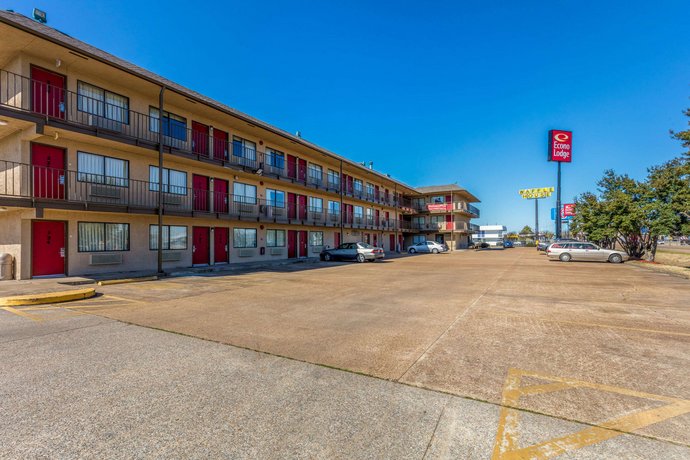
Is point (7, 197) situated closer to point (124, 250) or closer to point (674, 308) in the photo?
→ point (124, 250)

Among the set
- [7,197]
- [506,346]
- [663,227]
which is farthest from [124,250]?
[663,227]

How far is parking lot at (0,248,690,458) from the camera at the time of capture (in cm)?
280

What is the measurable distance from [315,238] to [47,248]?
63.1 ft

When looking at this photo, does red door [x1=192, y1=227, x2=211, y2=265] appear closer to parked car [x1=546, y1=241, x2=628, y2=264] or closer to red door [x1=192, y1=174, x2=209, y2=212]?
red door [x1=192, y1=174, x2=209, y2=212]

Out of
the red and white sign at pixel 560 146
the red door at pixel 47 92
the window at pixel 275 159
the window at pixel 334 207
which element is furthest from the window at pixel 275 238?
the red and white sign at pixel 560 146

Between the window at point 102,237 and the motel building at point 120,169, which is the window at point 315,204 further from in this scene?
the window at point 102,237

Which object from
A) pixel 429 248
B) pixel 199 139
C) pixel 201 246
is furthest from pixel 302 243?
pixel 429 248

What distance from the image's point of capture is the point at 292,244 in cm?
2712

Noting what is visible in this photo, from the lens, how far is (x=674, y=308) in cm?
815

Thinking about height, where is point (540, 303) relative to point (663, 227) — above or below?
below

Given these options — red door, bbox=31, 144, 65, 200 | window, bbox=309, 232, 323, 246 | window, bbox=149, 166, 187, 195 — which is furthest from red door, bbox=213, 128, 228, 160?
window, bbox=309, 232, 323, 246

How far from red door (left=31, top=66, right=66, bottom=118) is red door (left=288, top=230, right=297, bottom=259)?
52.8ft

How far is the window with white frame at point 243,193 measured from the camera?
21495 mm

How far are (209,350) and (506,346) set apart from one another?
15.1ft
